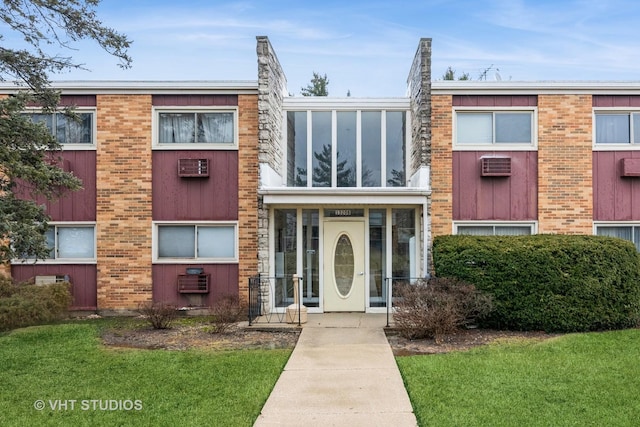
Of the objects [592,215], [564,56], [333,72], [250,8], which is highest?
[333,72]

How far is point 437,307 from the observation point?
8.47 meters

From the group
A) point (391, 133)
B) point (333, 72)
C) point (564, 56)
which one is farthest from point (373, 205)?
point (333, 72)

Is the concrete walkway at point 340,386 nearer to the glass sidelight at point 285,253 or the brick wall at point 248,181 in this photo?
the glass sidelight at point 285,253

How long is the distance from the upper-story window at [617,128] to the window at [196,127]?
8543mm

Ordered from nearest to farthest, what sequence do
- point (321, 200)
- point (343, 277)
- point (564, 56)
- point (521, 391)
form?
point (521, 391) → point (321, 200) → point (343, 277) → point (564, 56)

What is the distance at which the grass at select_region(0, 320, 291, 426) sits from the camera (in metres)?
5.16

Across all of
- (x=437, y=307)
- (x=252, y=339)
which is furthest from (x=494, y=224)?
(x=252, y=339)

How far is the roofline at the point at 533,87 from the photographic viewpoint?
11422mm

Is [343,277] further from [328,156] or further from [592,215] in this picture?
[592,215]

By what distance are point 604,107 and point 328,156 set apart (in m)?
6.50

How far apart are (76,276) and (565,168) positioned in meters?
11.6

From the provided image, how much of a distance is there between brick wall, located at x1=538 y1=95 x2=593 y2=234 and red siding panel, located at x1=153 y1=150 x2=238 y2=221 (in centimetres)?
713

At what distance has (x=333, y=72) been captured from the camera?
3328cm

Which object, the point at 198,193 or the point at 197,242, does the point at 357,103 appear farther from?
the point at 197,242
